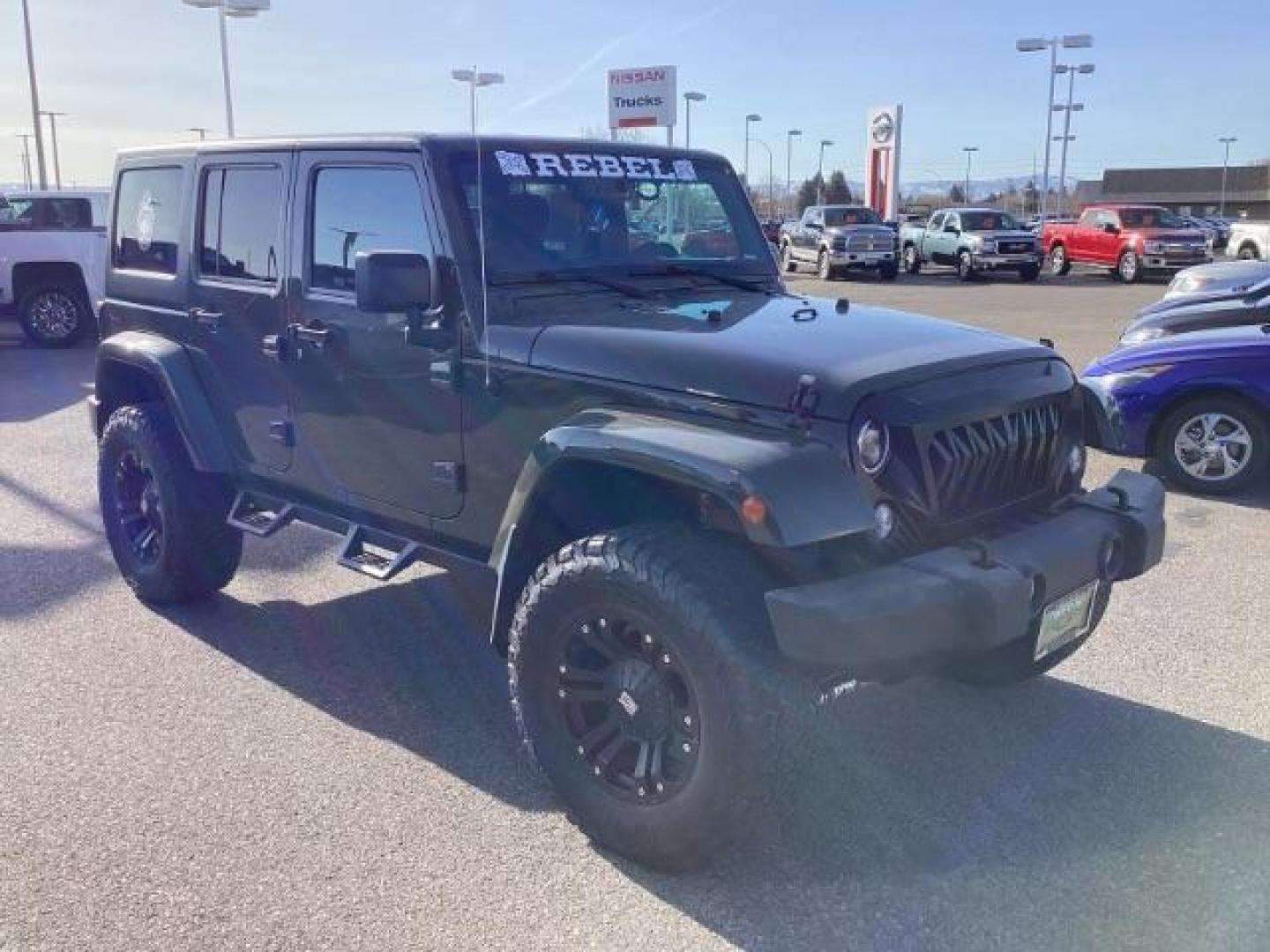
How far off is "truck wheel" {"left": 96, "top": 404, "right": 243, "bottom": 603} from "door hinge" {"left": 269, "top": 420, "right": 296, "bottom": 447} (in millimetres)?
660

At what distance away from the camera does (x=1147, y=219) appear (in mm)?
27328

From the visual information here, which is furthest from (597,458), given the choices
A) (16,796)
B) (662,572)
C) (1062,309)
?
(1062,309)

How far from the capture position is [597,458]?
3.11 metres

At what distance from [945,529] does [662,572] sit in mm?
829

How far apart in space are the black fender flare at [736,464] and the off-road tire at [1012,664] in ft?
3.02

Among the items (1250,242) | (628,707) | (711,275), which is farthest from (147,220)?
(1250,242)

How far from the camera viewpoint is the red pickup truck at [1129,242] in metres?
26.3

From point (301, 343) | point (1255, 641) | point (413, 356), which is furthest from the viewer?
point (1255, 641)

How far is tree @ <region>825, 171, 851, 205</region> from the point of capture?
7950cm

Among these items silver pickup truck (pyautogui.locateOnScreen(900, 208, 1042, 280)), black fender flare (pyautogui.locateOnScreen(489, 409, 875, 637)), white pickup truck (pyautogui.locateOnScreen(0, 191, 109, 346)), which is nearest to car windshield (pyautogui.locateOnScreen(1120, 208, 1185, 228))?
silver pickup truck (pyautogui.locateOnScreen(900, 208, 1042, 280))

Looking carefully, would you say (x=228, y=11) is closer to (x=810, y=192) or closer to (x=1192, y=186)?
(x=810, y=192)

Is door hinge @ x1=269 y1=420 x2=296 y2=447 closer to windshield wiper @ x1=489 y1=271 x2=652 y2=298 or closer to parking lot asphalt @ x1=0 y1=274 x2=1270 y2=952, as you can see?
parking lot asphalt @ x1=0 y1=274 x2=1270 y2=952

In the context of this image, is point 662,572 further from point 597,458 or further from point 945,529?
point 945,529

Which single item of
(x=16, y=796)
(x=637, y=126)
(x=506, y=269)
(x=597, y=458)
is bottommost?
(x=16, y=796)
